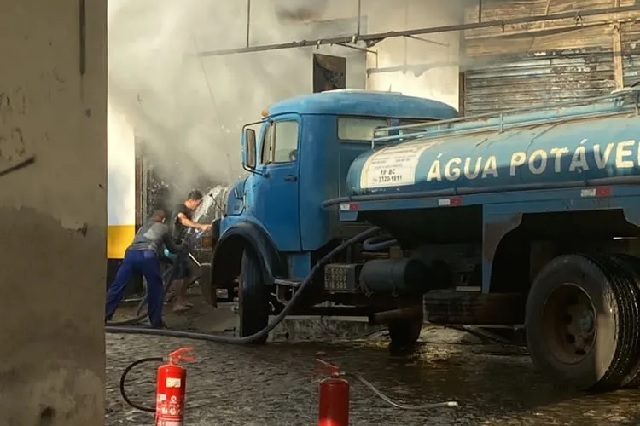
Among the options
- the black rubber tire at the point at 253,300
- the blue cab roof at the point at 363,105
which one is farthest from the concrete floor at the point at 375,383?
the blue cab roof at the point at 363,105

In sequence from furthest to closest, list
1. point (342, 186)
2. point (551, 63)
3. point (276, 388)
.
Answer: point (551, 63), point (342, 186), point (276, 388)

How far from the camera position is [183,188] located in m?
18.9

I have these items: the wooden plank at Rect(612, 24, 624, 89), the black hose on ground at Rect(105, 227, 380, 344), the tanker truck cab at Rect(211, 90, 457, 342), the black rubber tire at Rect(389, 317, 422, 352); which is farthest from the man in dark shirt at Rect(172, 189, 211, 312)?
the wooden plank at Rect(612, 24, 624, 89)

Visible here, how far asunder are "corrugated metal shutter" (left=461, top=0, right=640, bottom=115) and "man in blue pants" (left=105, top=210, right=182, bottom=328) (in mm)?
5418

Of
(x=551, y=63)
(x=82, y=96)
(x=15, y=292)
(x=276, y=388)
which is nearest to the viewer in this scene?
(x=15, y=292)

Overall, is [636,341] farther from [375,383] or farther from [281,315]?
[281,315]

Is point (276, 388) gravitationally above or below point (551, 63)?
below

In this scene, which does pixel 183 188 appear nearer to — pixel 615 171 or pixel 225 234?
pixel 225 234

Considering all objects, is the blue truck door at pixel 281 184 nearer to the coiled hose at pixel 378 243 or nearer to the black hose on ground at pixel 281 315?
the black hose on ground at pixel 281 315

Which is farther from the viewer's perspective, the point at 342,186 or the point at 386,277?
the point at 342,186

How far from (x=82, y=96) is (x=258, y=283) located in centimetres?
705

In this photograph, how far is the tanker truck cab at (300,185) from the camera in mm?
11227

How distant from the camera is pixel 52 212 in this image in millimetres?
4688

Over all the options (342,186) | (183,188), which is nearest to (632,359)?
(342,186)
